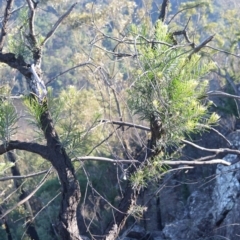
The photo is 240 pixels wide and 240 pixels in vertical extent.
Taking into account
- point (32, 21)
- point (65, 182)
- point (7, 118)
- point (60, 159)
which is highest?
point (32, 21)

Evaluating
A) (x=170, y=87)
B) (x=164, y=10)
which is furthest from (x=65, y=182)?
(x=164, y=10)

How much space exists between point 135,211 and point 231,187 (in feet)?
16.5

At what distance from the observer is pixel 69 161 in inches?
113

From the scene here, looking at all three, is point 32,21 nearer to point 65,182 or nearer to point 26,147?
point 26,147

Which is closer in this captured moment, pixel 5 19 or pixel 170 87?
pixel 170 87

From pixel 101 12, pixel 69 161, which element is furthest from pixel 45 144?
pixel 101 12

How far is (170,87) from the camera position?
2771 mm

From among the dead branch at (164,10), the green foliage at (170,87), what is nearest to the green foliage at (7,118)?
the green foliage at (170,87)

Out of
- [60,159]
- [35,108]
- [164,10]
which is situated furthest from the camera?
[164,10]

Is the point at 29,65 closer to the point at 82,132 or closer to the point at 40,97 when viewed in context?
the point at 40,97

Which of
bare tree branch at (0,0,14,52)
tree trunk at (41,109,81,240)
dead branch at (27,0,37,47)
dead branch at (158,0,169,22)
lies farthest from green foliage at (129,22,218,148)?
dead branch at (158,0,169,22)

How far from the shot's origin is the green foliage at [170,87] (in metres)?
2.75

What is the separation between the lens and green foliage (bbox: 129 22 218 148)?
108 inches

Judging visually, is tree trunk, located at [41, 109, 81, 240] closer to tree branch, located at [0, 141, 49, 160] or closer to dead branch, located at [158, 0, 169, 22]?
tree branch, located at [0, 141, 49, 160]
